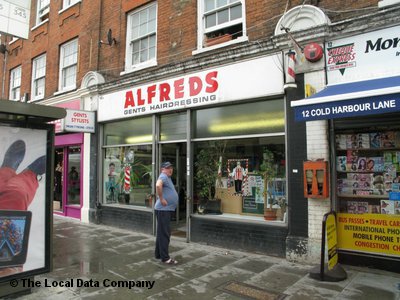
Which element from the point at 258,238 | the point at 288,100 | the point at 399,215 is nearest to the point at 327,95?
the point at 288,100

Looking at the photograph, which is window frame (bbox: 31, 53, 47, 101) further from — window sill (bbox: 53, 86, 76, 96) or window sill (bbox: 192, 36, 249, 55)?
window sill (bbox: 192, 36, 249, 55)

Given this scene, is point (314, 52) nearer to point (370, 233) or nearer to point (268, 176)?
point (268, 176)

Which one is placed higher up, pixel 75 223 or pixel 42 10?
pixel 42 10

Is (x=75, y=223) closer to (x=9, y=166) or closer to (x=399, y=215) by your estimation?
(x=9, y=166)

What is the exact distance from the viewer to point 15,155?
4465 mm

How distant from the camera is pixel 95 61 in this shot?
35.5ft

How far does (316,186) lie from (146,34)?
651 cm

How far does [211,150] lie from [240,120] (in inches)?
42.6

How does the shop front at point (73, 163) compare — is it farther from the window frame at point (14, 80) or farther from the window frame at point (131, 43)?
the window frame at point (14, 80)

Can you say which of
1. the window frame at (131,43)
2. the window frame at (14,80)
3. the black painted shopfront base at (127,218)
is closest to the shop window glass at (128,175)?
the black painted shopfront base at (127,218)

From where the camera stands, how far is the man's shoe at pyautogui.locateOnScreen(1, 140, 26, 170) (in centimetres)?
438

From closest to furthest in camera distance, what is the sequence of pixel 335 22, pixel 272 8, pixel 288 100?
pixel 335 22 → pixel 288 100 → pixel 272 8

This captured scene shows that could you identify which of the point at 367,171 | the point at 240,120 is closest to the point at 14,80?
the point at 240,120

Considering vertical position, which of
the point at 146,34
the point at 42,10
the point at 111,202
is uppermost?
the point at 42,10
